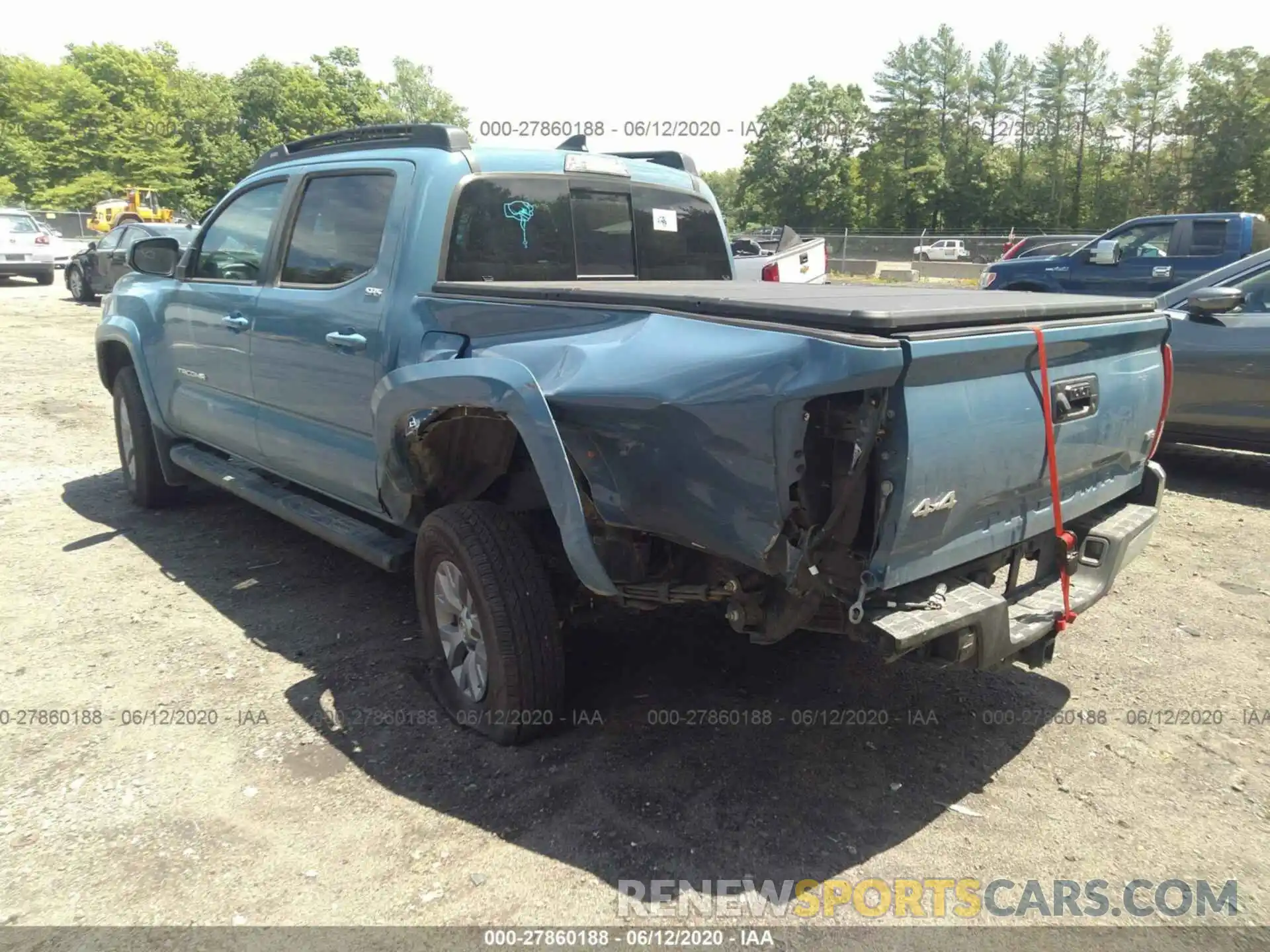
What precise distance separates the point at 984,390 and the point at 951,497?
31cm

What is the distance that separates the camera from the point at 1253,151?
49125mm

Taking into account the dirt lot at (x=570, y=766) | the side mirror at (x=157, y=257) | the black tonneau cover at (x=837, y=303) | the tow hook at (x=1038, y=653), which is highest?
the side mirror at (x=157, y=257)

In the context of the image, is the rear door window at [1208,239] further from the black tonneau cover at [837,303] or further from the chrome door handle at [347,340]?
the chrome door handle at [347,340]

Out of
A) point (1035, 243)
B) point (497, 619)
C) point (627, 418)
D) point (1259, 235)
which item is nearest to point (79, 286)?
point (497, 619)

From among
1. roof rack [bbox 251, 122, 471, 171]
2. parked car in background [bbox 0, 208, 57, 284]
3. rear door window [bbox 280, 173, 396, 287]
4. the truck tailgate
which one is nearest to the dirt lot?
the truck tailgate

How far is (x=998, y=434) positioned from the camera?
2.46 meters

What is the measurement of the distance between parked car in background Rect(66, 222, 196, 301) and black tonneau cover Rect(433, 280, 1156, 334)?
14276 mm

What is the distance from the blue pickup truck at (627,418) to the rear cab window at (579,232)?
13mm

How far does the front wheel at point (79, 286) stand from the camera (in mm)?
18984

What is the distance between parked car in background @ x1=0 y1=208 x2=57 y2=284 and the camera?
849 inches

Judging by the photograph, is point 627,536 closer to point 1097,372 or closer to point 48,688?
point 1097,372

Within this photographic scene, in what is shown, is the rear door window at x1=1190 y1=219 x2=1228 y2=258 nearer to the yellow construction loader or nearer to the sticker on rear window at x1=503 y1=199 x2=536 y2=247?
the sticker on rear window at x1=503 y1=199 x2=536 y2=247

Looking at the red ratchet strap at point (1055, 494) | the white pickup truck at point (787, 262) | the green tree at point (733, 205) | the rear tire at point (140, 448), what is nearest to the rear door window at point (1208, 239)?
A: the white pickup truck at point (787, 262)

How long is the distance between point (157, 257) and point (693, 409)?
4137 millimetres
